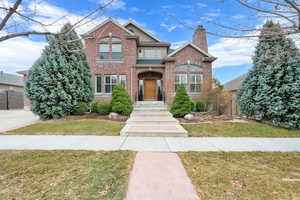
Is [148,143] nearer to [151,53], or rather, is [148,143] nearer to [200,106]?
[200,106]

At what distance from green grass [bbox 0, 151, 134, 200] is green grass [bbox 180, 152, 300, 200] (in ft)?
4.86

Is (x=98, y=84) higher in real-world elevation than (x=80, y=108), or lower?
higher

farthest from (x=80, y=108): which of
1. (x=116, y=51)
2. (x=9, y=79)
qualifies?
(x=9, y=79)

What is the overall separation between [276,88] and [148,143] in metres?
6.91

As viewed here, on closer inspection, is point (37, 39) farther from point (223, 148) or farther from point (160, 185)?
point (223, 148)

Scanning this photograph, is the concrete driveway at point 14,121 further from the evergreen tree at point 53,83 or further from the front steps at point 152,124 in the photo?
the front steps at point 152,124

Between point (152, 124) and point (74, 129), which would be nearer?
point (74, 129)

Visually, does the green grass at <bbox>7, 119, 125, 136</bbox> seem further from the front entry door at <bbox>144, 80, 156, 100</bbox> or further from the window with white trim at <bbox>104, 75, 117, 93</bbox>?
the front entry door at <bbox>144, 80, 156, 100</bbox>

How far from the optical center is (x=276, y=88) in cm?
721

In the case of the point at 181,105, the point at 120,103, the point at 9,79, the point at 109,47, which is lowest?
the point at 181,105

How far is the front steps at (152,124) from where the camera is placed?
20.0 feet

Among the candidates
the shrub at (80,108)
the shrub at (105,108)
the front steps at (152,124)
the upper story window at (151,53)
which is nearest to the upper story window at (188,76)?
the upper story window at (151,53)

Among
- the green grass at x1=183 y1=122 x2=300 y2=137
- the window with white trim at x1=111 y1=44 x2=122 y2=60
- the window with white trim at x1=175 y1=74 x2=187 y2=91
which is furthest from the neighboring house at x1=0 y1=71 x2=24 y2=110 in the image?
the green grass at x1=183 y1=122 x2=300 y2=137

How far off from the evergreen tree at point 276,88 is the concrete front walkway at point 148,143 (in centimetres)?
177
